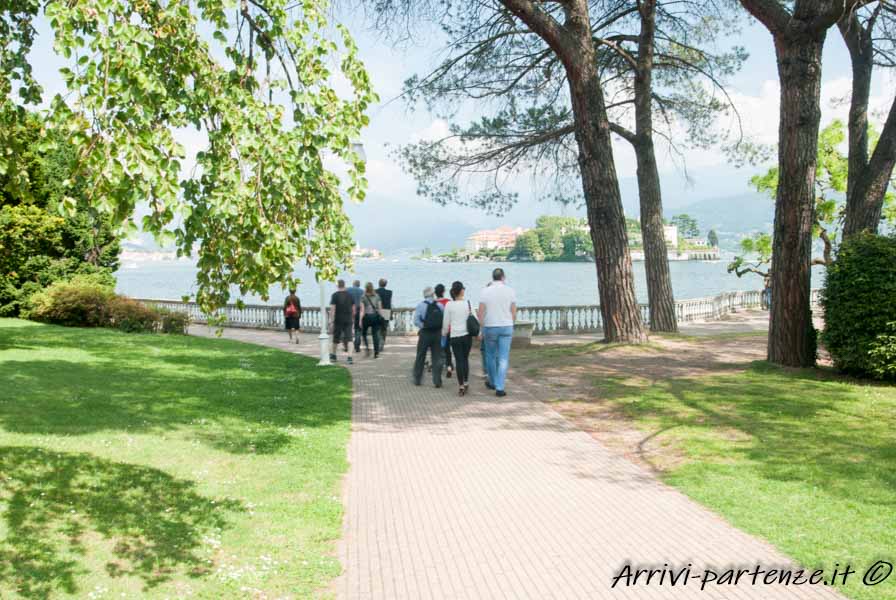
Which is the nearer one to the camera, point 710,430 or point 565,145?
point 710,430

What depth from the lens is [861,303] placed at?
1074 centimetres

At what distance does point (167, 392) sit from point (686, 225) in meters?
175

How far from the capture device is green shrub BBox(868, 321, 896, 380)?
34.6 feet

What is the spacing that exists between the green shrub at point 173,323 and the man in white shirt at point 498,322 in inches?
581

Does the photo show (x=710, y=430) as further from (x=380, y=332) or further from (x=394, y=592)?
(x=380, y=332)

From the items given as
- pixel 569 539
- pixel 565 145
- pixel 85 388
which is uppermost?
pixel 565 145

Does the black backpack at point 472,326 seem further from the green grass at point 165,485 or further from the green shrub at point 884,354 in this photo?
the green shrub at point 884,354

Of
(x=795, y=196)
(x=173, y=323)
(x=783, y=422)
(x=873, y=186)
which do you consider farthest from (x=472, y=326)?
(x=173, y=323)

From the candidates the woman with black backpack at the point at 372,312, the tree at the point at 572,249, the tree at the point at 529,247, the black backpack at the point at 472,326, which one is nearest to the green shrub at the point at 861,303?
the black backpack at the point at 472,326

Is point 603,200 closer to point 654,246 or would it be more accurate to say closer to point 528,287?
point 654,246

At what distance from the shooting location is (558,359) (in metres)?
14.5

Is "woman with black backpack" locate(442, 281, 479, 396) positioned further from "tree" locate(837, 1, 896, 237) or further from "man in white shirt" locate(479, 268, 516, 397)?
"tree" locate(837, 1, 896, 237)

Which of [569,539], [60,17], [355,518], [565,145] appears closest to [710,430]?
[569,539]

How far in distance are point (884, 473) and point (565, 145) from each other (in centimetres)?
1576
